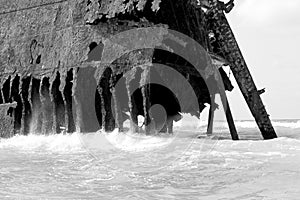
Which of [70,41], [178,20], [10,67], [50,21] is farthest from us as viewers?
[10,67]

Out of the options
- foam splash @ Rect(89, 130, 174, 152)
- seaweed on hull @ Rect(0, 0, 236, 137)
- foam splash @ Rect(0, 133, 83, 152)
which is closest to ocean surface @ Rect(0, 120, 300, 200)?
foam splash @ Rect(89, 130, 174, 152)

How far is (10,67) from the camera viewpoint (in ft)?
39.4

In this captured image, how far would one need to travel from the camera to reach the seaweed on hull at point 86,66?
9250 mm

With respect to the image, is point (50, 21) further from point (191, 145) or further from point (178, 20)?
point (191, 145)

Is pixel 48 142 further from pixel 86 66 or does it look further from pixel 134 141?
pixel 134 141

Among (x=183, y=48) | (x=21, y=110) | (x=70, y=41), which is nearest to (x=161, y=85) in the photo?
(x=183, y=48)

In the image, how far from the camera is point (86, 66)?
988 centimetres

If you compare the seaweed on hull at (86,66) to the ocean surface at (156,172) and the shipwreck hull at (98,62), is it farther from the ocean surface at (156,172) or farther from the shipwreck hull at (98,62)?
the ocean surface at (156,172)

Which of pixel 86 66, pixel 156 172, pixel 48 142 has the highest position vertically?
pixel 86 66

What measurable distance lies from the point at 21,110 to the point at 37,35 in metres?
2.15

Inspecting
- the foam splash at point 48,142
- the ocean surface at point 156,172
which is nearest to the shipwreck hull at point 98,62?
the foam splash at point 48,142

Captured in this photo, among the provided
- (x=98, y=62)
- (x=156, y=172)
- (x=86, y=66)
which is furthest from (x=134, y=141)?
(x=156, y=172)

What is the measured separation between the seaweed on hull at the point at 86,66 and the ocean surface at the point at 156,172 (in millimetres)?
1796

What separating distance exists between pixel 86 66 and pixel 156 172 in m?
5.20
